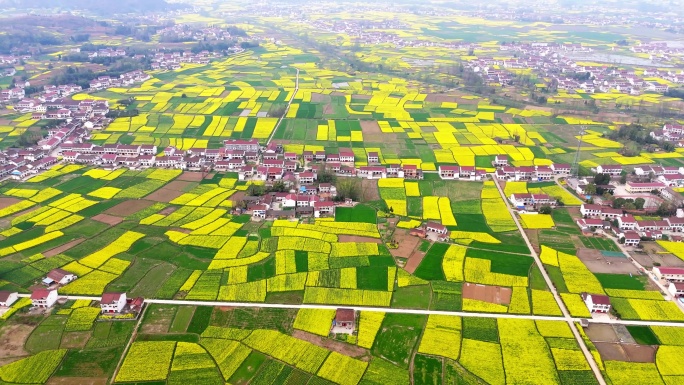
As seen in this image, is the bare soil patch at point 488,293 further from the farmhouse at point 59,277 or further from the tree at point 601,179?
the farmhouse at point 59,277

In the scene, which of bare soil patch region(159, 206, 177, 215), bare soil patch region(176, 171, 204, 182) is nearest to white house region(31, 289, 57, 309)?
bare soil patch region(159, 206, 177, 215)

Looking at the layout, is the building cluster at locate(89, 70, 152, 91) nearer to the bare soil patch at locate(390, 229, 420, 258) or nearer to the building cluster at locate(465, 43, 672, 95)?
the building cluster at locate(465, 43, 672, 95)

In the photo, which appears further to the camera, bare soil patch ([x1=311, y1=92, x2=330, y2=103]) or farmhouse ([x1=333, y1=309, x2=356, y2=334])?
bare soil patch ([x1=311, y1=92, x2=330, y2=103])

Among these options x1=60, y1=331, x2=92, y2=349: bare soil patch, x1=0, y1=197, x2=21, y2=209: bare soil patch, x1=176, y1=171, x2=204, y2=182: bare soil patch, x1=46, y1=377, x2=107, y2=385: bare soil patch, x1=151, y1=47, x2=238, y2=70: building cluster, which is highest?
x1=151, y1=47, x2=238, y2=70: building cluster

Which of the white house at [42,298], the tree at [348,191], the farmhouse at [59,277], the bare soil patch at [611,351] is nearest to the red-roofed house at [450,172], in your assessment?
the tree at [348,191]

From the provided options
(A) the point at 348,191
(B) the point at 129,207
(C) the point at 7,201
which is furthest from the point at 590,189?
(C) the point at 7,201

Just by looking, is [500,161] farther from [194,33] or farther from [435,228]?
[194,33]

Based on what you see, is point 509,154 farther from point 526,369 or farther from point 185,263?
point 185,263
